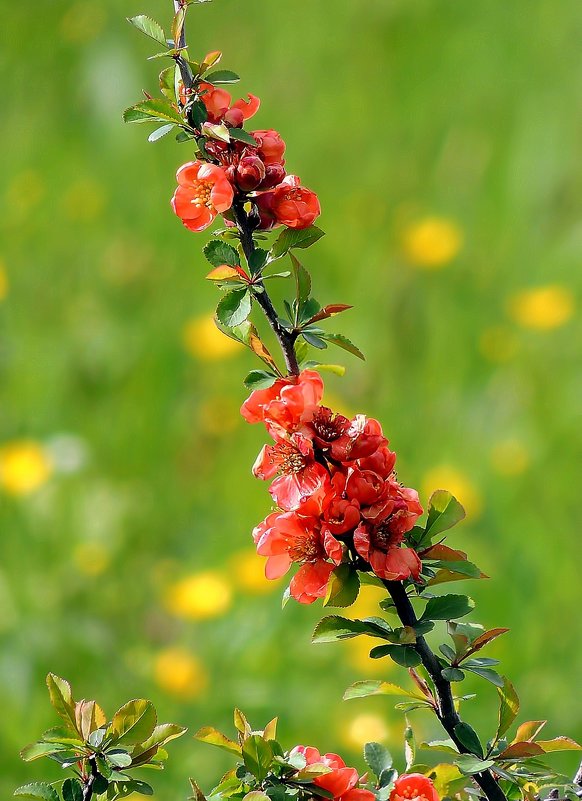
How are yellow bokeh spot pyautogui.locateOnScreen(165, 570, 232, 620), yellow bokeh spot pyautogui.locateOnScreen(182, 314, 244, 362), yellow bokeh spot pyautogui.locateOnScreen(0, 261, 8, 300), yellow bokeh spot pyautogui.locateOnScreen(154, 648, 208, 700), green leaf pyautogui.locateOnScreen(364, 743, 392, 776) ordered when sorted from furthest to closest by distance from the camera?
yellow bokeh spot pyautogui.locateOnScreen(182, 314, 244, 362) < yellow bokeh spot pyautogui.locateOnScreen(0, 261, 8, 300) < yellow bokeh spot pyautogui.locateOnScreen(165, 570, 232, 620) < yellow bokeh spot pyautogui.locateOnScreen(154, 648, 208, 700) < green leaf pyautogui.locateOnScreen(364, 743, 392, 776)

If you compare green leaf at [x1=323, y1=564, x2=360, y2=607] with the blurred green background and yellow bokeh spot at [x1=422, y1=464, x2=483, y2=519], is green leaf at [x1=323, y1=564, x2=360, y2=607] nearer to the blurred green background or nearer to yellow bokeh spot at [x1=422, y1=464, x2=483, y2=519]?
the blurred green background

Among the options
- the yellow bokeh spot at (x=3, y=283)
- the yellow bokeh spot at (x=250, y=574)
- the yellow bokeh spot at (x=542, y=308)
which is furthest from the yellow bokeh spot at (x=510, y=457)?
the yellow bokeh spot at (x=3, y=283)

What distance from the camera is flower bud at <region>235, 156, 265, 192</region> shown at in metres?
0.77

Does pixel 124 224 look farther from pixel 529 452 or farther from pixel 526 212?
pixel 529 452

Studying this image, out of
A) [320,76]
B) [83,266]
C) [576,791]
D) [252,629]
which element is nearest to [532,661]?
[252,629]

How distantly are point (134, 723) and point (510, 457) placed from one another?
1.87 m

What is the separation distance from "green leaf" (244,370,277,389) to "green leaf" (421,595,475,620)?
0.19 m

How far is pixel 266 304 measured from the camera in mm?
788

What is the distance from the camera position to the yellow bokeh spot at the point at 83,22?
4094 mm

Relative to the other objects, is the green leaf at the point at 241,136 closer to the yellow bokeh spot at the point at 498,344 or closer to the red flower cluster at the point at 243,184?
the red flower cluster at the point at 243,184

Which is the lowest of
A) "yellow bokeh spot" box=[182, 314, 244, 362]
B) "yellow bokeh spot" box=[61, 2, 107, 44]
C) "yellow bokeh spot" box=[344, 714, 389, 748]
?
"yellow bokeh spot" box=[344, 714, 389, 748]

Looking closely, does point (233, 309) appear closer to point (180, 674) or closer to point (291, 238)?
point (291, 238)

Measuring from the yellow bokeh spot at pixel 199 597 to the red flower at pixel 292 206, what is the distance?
1588 mm

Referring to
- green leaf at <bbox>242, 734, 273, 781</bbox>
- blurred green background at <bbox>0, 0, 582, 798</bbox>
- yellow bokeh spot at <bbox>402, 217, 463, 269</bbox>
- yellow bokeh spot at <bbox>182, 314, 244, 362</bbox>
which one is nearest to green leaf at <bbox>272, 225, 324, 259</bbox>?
green leaf at <bbox>242, 734, 273, 781</bbox>
